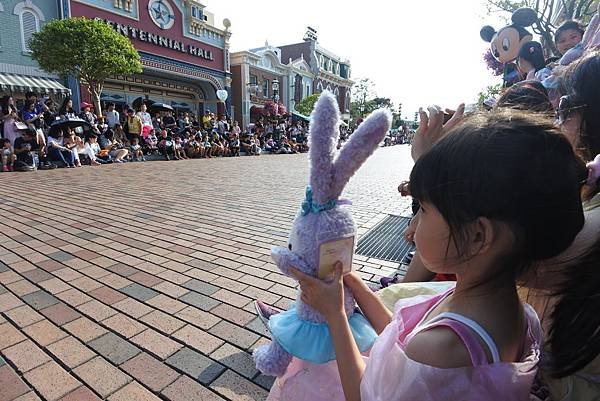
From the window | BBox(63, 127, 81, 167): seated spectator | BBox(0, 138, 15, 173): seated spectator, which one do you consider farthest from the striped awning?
BBox(0, 138, 15, 173): seated spectator

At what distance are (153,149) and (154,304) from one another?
12.5 meters

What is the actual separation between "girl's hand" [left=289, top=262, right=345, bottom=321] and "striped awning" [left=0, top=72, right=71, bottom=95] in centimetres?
1702

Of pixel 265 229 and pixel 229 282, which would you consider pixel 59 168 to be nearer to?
pixel 265 229

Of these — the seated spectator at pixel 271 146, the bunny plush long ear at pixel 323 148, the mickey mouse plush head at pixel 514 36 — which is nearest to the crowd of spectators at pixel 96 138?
the seated spectator at pixel 271 146

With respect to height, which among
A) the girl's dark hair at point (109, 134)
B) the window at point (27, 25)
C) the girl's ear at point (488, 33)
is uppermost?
the window at point (27, 25)

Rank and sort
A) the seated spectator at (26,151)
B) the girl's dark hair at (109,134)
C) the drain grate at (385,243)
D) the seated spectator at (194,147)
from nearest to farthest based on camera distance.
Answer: the drain grate at (385,243)
the seated spectator at (26,151)
the girl's dark hair at (109,134)
the seated spectator at (194,147)

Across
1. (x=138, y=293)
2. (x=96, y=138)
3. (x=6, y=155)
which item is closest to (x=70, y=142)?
(x=96, y=138)

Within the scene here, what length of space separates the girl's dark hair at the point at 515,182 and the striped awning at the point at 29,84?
1741 cm

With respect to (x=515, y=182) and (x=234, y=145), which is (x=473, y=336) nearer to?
(x=515, y=182)

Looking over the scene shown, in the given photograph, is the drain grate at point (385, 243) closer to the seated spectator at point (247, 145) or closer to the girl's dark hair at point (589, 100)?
the girl's dark hair at point (589, 100)

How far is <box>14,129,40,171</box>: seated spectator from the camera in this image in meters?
9.01

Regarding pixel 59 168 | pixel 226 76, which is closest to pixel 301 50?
pixel 226 76

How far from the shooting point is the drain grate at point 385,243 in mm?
A: 3345

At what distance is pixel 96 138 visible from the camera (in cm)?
1133
